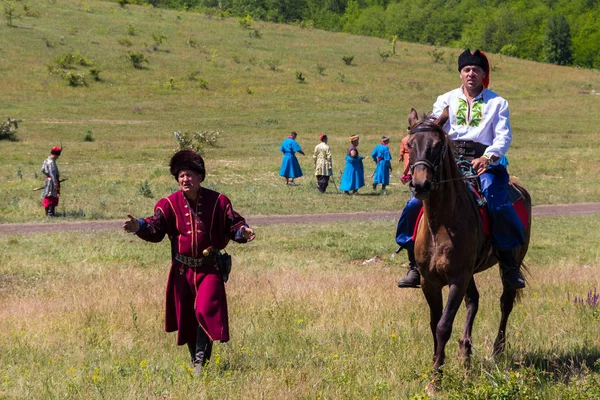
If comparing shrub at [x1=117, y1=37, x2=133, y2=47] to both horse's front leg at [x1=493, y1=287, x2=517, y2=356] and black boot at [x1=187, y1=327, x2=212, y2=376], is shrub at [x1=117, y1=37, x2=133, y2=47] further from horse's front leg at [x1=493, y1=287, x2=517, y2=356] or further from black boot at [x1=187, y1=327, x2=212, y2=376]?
black boot at [x1=187, y1=327, x2=212, y2=376]

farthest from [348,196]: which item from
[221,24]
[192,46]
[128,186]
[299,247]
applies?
[221,24]

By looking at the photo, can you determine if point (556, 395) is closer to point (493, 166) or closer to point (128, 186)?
point (493, 166)

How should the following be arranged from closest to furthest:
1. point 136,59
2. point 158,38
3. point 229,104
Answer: point 229,104
point 136,59
point 158,38

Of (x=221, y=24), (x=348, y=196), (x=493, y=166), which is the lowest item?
(x=348, y=196)

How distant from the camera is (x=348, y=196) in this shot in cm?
2472

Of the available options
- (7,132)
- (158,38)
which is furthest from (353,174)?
(158,38)

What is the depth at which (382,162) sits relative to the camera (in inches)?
1001

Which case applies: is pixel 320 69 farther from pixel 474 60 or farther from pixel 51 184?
pixel 474 60

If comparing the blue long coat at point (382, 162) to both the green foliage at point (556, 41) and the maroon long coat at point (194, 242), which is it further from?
the green foliage at point (556, 41)

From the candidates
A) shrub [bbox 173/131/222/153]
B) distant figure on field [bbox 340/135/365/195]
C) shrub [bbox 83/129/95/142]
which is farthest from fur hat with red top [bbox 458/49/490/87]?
shrub [bbox 83/129/95/142]

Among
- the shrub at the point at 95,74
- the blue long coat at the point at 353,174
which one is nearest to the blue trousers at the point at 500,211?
the blue long coat at the point at 353,174

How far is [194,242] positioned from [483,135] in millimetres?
2660

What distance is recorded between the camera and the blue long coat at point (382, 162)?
25.2m

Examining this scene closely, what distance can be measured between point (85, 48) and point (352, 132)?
28.4 meters
